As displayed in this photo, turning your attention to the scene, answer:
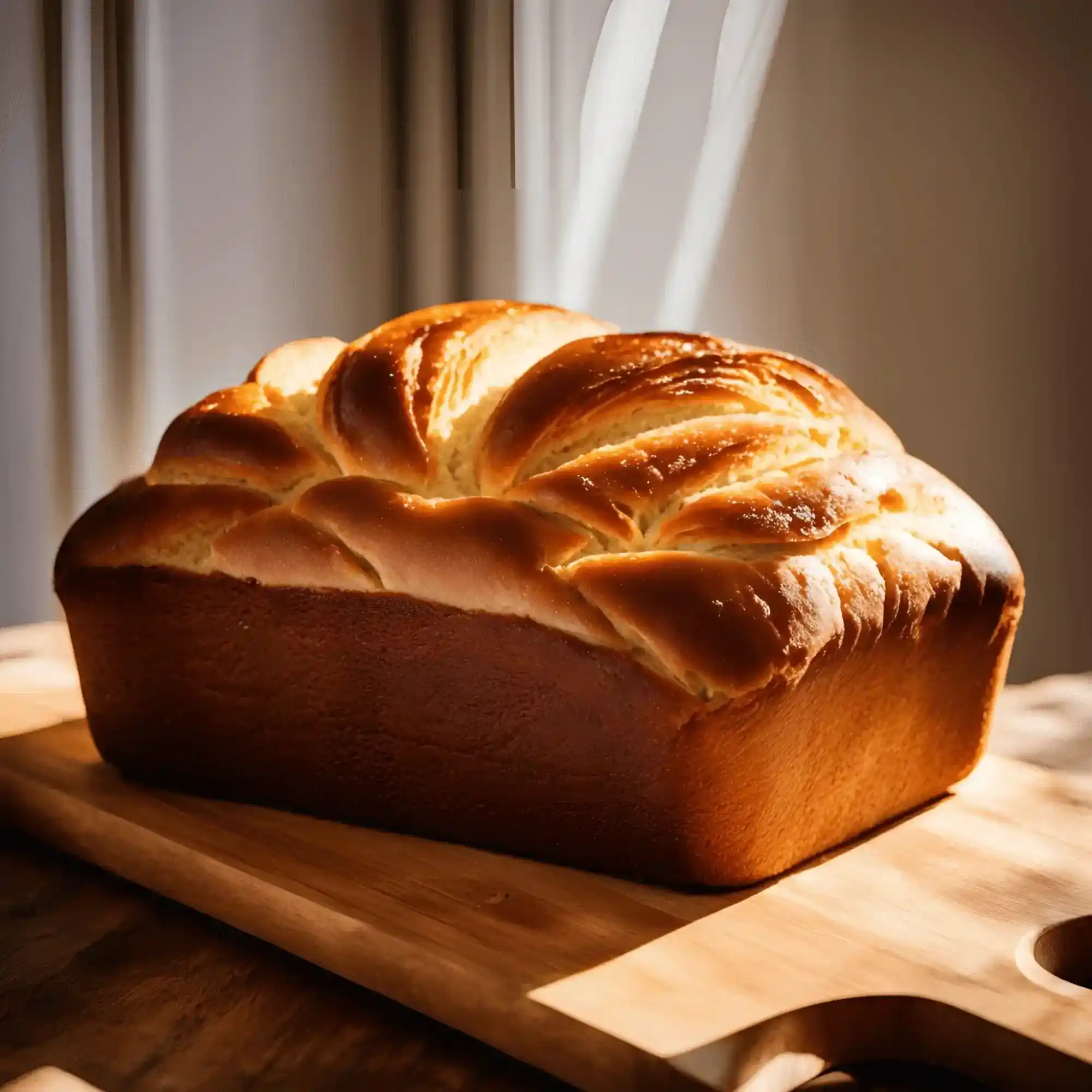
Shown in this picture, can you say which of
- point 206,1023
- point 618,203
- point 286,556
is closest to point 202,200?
point 618,203

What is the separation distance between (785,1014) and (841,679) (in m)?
0.30

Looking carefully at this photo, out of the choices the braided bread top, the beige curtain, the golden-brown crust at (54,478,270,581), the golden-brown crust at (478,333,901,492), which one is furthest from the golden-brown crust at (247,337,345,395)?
the beige curtain

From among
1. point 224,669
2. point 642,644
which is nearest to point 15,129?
point 224,669

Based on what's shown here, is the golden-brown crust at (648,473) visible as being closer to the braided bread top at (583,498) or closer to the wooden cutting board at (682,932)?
the braided bread top at (583,498)

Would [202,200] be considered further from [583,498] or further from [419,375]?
[583,498]

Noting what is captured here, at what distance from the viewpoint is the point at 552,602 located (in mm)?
959

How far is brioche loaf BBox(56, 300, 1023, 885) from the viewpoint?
95cm

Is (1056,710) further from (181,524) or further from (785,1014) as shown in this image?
(181,524)

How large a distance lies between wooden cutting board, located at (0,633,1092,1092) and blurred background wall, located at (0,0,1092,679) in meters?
1.04

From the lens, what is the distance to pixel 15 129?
81.6 inches

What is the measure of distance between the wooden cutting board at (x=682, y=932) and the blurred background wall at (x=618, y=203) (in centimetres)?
104

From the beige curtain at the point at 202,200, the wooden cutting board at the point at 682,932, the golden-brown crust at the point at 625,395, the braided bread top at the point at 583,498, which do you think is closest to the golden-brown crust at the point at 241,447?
the braided bread top at the point at 583,498

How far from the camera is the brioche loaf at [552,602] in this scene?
949 millimetres

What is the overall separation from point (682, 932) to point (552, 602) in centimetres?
24
